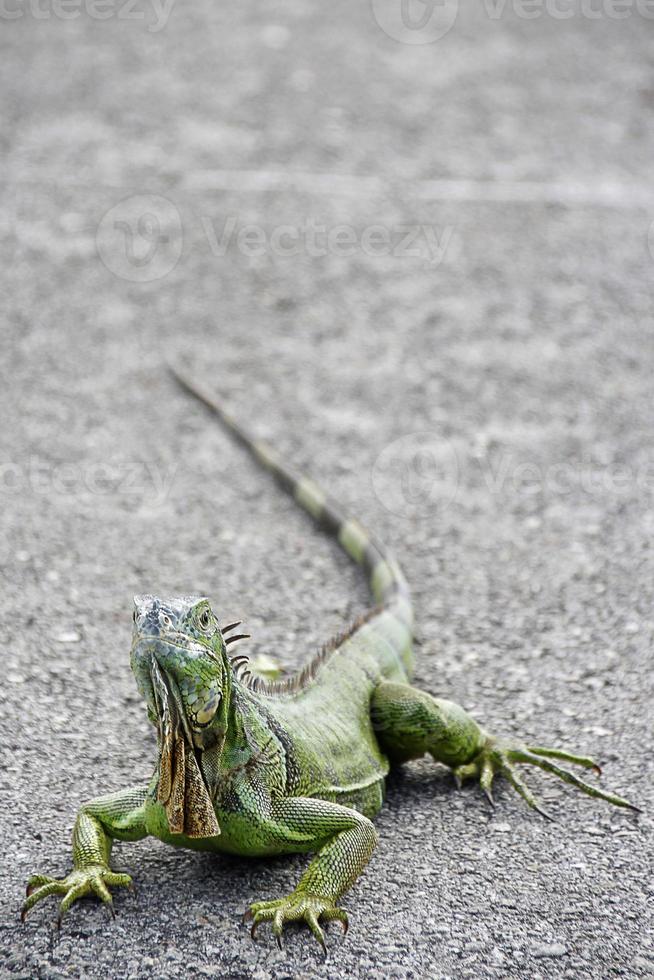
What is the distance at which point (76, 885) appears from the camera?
258 cm

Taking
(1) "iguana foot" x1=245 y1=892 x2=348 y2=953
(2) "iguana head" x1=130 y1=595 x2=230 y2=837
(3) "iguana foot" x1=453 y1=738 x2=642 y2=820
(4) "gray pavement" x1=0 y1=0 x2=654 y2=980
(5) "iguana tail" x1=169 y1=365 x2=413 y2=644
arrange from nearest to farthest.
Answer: (2) "iguana head" x1=130 y1=595 x2=230 y2=837 → (1) "iguana foot" x1=245 y1=892 x2=348 y2=953 → (4) "gray pavement" x1=0 y1=0 x2=654 y2=980 → (3) "iguana foot" x1=453 y1=738 x2=642 y2=820 → (5) "iguana tail" x1=169 y1=365 x2=413 y2=644

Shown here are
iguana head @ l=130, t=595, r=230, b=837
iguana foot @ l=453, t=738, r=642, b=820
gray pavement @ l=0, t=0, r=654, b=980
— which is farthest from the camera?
iguana foot @ l=453, t=738, r=642, b=820

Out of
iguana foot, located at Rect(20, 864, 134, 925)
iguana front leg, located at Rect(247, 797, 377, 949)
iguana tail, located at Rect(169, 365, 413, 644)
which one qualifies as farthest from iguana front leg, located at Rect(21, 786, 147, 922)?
iguana tail, located at Rect(169, 365, 413, 644)

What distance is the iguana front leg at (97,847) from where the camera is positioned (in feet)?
8.45

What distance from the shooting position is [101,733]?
3426mm

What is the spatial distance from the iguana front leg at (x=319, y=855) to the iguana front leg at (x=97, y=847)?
32cm

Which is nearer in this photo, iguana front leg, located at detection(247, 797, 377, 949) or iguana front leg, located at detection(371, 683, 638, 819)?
iguana front leg, located at detection(247, 797, 377, 949)

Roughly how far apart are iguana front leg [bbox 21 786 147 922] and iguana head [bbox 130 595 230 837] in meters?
0.24

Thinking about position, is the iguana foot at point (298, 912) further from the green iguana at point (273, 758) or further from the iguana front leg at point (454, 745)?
the iguana front leg at point (454, 745)

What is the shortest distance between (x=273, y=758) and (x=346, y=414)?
3.16m

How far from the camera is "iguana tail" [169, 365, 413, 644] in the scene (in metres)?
4.05

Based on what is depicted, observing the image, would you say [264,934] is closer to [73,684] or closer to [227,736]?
[227,736]

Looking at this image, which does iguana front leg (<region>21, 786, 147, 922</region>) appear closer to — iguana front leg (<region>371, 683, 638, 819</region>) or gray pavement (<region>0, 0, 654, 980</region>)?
gray pavement (<region>0, 0, 654, 980</region>)

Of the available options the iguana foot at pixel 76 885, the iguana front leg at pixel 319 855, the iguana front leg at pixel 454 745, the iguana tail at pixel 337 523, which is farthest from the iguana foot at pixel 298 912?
the iguana tail at pixel 337 523
